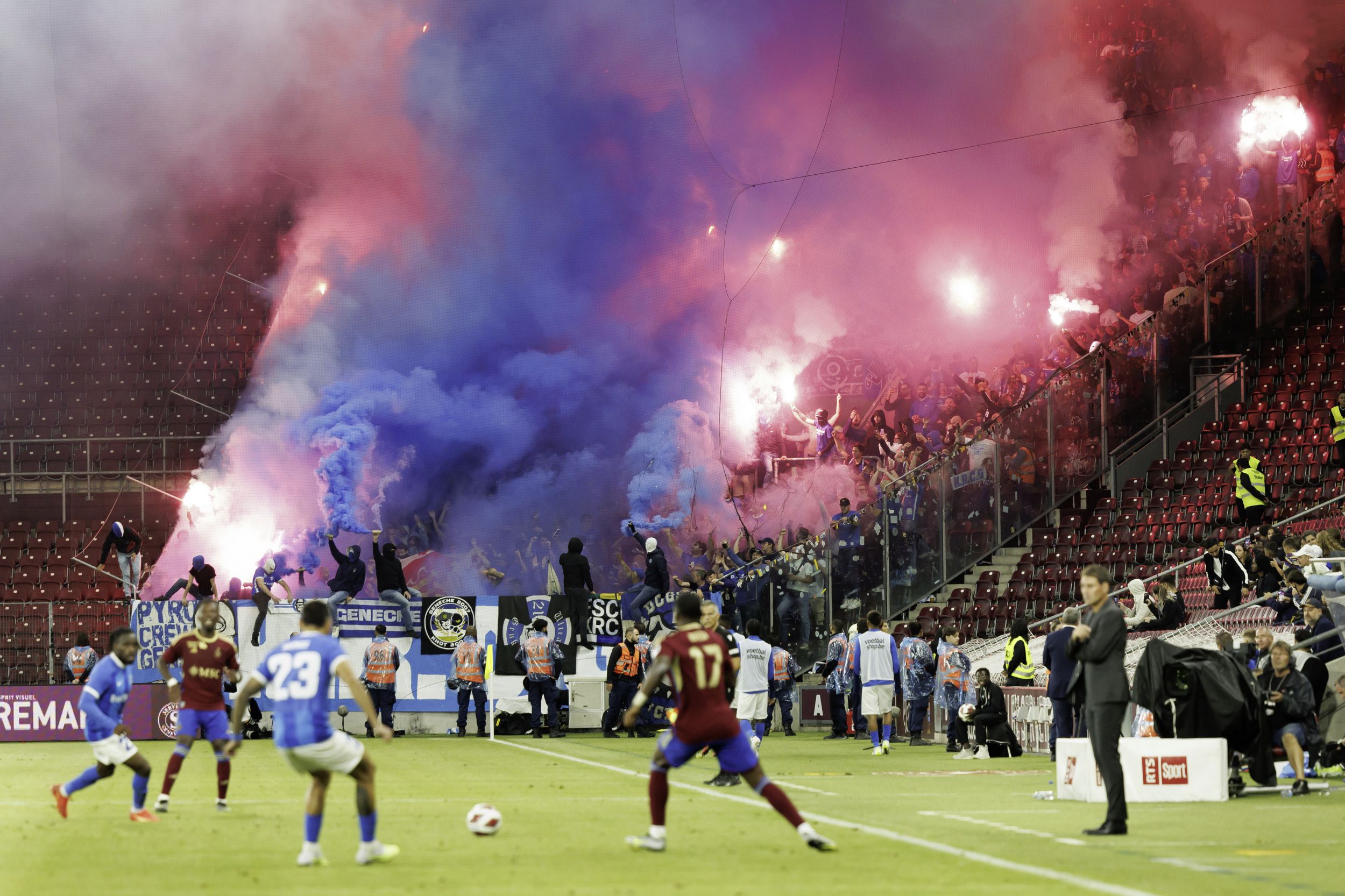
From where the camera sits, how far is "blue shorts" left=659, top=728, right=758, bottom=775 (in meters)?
10.9

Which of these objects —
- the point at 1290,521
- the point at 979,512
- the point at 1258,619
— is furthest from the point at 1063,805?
the point at 979,512

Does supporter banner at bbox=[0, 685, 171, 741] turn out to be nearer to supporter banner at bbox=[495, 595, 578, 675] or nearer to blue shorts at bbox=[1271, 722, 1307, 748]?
supporter banner at bbox=[495, 595, 578, 675]

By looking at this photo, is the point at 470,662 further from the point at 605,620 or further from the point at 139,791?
the point at 139,791

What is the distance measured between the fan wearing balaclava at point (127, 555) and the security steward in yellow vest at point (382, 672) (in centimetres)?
892

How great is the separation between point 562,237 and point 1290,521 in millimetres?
20378

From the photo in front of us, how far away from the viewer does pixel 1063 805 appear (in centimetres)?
1486

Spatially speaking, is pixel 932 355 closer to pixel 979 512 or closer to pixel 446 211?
pixel 979 512

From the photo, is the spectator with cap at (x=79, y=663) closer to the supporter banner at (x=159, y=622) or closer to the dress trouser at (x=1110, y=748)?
the supporter banner at (x=159, y=622)

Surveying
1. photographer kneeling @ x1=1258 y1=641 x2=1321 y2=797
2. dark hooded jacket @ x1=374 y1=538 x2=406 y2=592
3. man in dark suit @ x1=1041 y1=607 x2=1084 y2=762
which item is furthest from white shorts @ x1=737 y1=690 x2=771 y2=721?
dark hooded jacket @ x1=374 y1=538 x2=406 y2=592

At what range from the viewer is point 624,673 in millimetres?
27250

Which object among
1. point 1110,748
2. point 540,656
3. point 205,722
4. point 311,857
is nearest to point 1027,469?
point 540,656

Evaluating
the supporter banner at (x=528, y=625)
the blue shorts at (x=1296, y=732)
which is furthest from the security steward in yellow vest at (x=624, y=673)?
the blue shorts at (x=1296, y=732)

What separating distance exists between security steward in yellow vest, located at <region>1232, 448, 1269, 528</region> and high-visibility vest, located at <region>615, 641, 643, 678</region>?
10.8m

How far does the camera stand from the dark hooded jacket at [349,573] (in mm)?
29219
